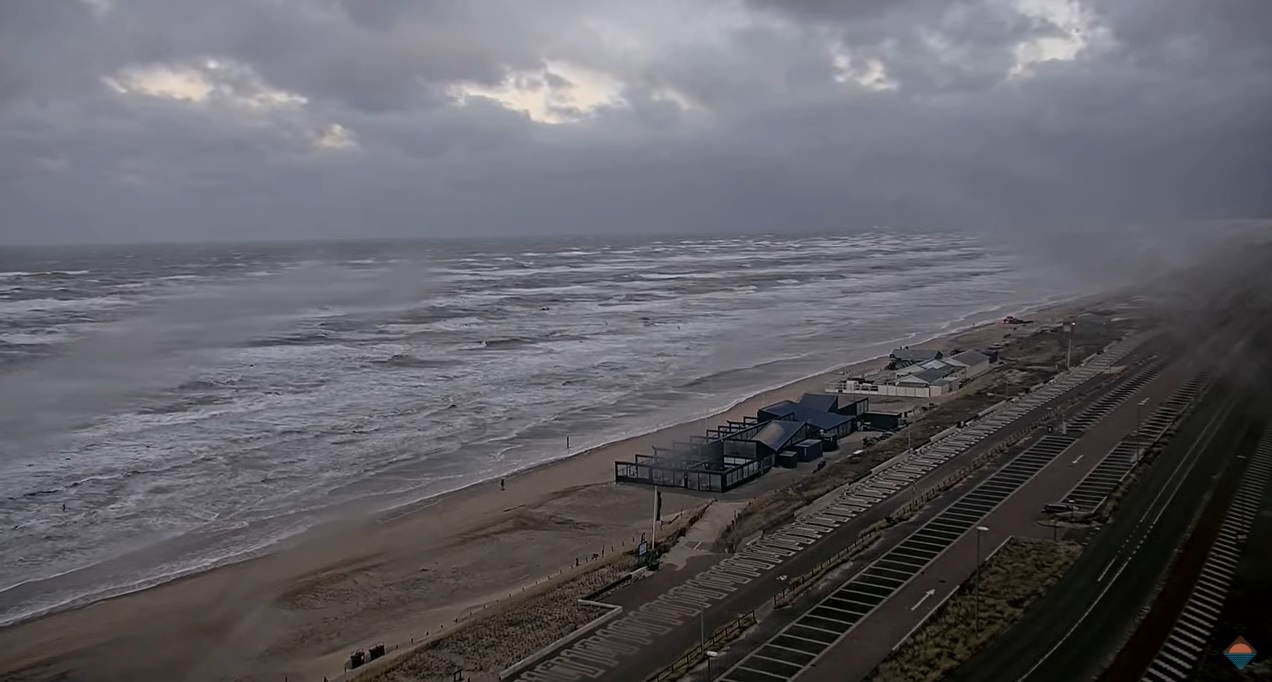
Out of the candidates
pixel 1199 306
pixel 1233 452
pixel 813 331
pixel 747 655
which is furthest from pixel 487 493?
pixel 1199 306

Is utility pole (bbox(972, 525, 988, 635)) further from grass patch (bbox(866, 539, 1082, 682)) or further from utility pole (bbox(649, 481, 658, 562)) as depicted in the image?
utility pole (bbox(649, 481, 658, 562))

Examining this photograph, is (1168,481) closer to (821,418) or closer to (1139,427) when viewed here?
(1139,427)

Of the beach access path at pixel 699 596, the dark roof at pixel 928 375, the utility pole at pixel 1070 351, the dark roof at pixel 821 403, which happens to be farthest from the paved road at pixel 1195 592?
the utility pole at pixel 1070 351

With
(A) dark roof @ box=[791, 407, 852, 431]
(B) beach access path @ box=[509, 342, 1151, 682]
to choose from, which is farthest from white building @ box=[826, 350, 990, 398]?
(B) beach access path @ box=[509, 342, 1151, 682]

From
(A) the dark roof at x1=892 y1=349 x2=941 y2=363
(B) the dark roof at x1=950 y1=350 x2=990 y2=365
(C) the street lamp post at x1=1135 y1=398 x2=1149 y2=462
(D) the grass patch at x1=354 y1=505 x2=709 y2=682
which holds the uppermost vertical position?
(A) the dark roof at x1=892 y1=349 x2=941 y2=363

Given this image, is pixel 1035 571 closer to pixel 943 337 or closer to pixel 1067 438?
pixel 1067 438

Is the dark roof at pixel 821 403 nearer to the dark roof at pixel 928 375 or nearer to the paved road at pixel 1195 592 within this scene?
the dark roof at pixel 928 375
